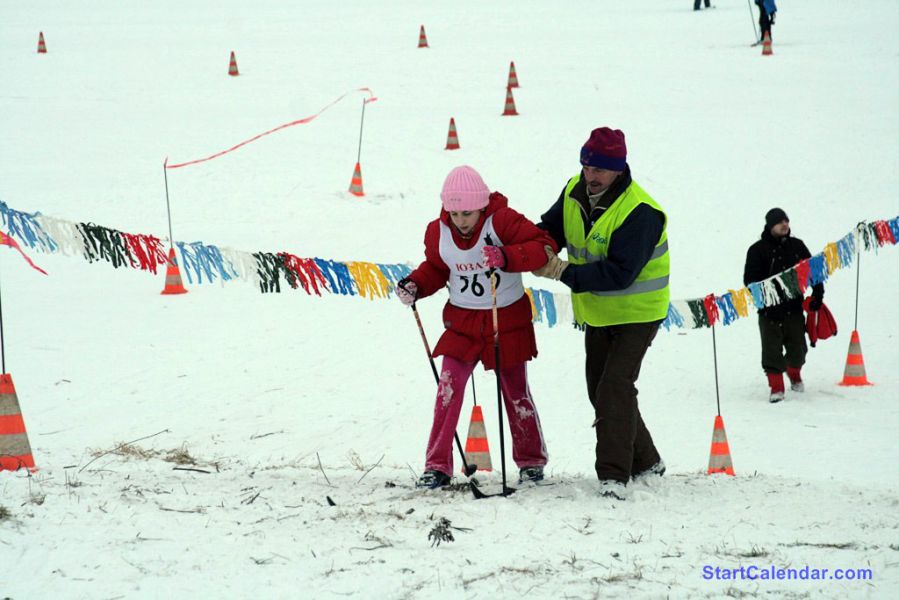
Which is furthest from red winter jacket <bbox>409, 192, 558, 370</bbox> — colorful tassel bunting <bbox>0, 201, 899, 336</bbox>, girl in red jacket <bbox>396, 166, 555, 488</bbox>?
colorful tassel bunting <bbox>0, 201, 899, 336</bbox>

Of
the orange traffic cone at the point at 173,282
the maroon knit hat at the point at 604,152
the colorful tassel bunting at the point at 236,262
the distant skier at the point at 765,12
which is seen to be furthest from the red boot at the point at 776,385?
the distant skier at the point at 765,12

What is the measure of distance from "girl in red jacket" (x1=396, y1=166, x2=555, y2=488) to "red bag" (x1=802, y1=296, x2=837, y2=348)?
4573 millimetres

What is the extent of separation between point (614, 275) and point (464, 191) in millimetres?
915

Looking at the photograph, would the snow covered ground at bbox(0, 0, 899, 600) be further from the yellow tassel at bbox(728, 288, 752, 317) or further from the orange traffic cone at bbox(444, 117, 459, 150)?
the yellow tassel at bbox(728, 288, 752, 317)

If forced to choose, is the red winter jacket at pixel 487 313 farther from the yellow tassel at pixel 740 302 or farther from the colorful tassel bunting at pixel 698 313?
the yellow tassel at pixel 740 302

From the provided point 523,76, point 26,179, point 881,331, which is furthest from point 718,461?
point 523,76

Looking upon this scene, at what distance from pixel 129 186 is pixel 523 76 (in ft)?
34.3

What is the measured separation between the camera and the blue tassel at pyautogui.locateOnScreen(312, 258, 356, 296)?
7.80m

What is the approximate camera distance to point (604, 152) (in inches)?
228

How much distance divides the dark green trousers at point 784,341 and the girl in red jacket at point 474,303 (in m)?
4.28

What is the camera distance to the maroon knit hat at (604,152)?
19.0 feet

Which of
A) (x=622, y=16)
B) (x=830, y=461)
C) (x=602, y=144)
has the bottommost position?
(x=830, y=461)

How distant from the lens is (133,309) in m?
12.2

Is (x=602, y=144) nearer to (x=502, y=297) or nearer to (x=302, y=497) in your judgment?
(x=502, y=297)
